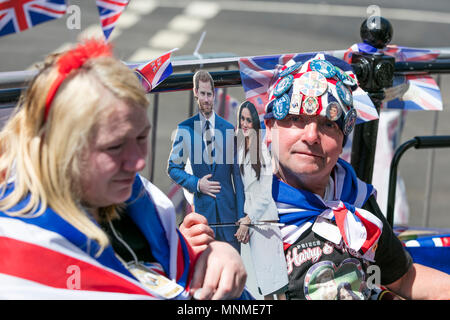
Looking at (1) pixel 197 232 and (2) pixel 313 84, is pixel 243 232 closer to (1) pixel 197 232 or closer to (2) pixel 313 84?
(1) pixel 197 232

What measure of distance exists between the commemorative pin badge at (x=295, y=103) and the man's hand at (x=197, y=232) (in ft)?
1.75

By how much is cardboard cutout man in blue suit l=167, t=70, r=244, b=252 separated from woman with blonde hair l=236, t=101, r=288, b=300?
31mm

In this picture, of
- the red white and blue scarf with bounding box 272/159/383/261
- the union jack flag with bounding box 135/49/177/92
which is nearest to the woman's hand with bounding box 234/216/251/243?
the red white and blue scarf with bounding box 272/159/383/261

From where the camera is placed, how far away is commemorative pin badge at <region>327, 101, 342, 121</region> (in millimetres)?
2438

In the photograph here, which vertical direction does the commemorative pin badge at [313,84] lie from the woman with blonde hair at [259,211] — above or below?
above

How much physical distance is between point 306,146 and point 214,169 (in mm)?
355

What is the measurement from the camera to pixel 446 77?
1118 cm

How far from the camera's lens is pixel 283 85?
250cm

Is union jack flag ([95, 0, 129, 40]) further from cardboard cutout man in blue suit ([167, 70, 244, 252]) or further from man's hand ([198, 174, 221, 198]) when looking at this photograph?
man's hand ([198, 174, 221, 198])

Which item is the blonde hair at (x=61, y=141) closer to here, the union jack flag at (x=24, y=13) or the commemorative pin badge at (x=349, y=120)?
the union jack flag at (x=24, y=13)

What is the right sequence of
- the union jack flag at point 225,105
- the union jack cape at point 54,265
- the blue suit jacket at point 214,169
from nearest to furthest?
1. the union jack cape at point 54,265
2. the blue suit jacket at point 214,169
3. the union jack flag at point 225,105

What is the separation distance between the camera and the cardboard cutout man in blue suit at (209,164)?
91.8 inches

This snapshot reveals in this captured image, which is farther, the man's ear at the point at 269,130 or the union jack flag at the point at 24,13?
the man's ear at the point at 269,130

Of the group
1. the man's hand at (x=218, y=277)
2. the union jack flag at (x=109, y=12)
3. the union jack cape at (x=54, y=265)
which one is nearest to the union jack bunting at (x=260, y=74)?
the union jack flag at (x=109, y=12)
